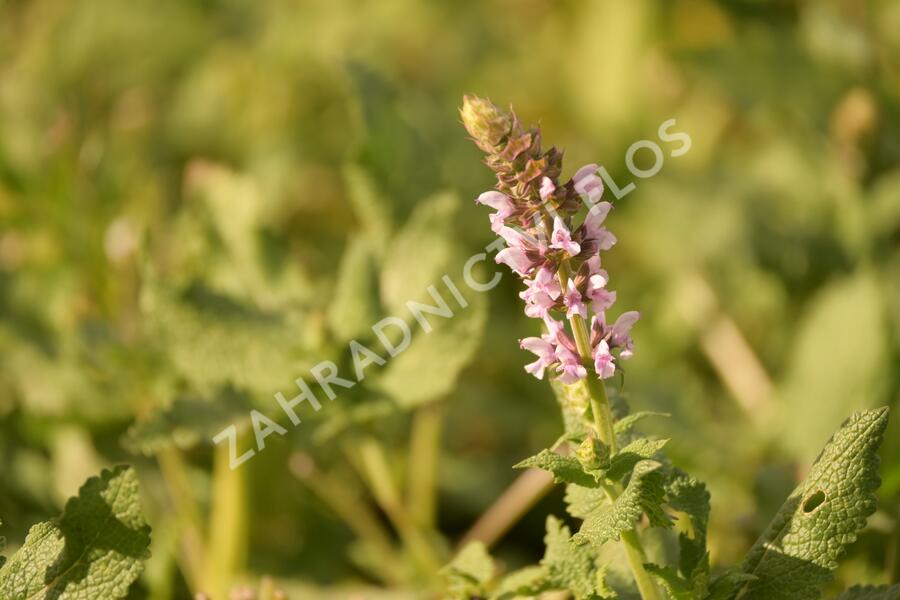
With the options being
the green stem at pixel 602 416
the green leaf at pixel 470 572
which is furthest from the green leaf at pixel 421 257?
the green stem at pixel 602 416

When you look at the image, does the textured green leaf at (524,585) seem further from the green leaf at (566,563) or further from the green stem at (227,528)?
the green stem at (227,528)

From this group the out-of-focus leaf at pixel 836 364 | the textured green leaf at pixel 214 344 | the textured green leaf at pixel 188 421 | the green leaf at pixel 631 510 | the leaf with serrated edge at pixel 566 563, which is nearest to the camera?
the green leaf at pixel 631 510

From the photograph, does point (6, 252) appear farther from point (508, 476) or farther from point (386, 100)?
point (508, 476)

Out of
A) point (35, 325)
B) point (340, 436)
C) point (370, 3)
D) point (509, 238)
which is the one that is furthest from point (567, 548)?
point (370, 3)

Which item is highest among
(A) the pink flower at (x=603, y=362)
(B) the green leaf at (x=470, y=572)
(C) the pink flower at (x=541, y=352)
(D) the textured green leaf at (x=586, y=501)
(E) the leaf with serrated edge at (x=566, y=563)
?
(C) the pink flower at (x=541, y=352)

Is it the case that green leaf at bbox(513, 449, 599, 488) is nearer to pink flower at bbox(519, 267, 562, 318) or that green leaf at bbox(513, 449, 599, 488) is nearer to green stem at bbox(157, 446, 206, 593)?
pink flower at bbox(519, 267, 562, 318)

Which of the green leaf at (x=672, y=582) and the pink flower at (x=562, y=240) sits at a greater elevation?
the pink flower at (x=562, y=240)
